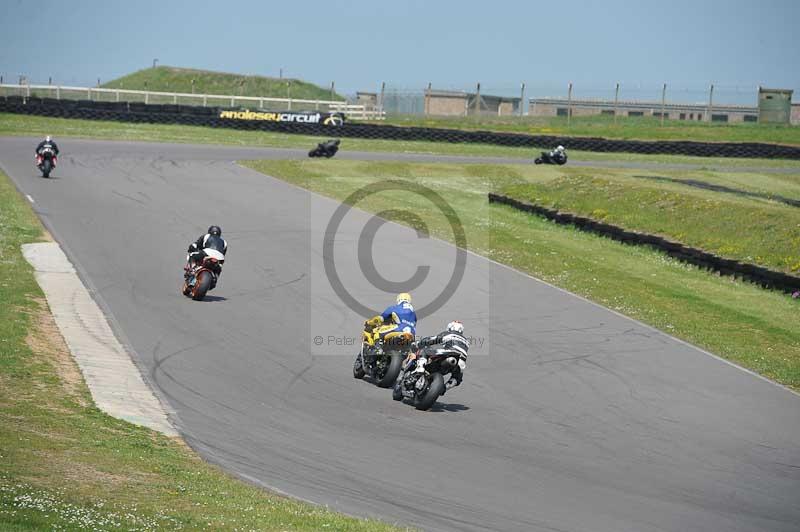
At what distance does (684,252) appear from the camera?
27453 mm

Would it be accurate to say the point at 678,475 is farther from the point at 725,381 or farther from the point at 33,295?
the point at 33,295

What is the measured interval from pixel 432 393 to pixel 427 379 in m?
0.22

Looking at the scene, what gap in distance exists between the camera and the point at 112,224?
1068 inches

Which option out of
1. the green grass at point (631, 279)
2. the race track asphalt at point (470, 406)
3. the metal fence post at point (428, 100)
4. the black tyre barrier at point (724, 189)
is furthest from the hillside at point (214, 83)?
the race track asphalt at point (470, 406)

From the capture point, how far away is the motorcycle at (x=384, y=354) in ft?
47.2

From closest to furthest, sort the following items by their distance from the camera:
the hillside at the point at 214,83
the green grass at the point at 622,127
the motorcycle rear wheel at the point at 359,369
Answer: the motorcycle rear wheel at the point at 359,369 < the green grass at the point at 622,127 < the hillside at the point at 214,83

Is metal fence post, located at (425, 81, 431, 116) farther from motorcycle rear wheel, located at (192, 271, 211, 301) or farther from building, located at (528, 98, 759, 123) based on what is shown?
motorcycle rear wheel, located at (192, 271, 211, 301)

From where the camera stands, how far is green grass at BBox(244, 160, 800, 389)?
18641 millimetres

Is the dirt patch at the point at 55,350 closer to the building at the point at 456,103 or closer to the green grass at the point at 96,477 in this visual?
the green grass at the point at 96,477

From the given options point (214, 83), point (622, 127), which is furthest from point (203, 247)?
point (214, 83)

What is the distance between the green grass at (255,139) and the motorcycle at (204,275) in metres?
33.0

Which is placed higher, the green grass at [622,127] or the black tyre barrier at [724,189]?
the green grass at [622,127]

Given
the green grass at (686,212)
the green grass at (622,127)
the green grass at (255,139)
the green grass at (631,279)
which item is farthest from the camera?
the green grass at (622,127)

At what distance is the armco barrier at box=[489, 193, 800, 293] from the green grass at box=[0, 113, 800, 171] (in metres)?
20.5
